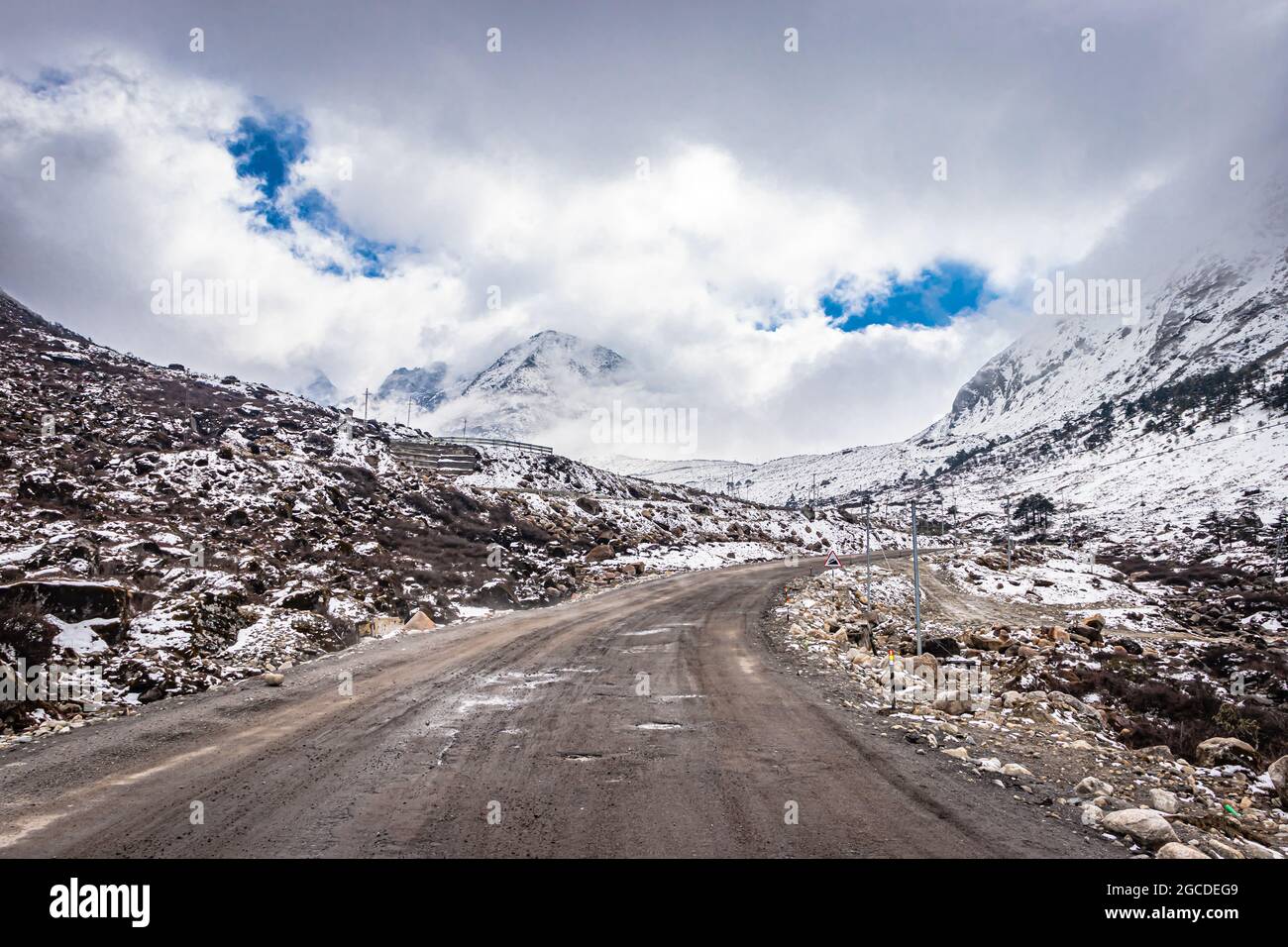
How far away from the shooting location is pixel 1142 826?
5164 millimetres

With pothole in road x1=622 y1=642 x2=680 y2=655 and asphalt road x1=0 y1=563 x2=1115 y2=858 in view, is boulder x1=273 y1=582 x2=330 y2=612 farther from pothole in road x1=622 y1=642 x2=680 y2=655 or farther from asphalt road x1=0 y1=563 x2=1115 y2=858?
pothole in road x1=622 y1=642 x2=680 y2=655

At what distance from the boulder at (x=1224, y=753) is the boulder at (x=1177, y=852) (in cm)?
617

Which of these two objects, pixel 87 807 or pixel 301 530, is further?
pixel 301 530

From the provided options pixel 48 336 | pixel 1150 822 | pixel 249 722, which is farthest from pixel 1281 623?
pixel 48 336

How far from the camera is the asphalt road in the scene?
495cm

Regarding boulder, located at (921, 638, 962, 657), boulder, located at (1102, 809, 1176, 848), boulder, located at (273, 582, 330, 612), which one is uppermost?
boulder, located at (273, 582, 330, 612)

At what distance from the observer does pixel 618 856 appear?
467cm

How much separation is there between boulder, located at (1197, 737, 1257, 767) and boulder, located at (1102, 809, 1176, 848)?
19.2ft

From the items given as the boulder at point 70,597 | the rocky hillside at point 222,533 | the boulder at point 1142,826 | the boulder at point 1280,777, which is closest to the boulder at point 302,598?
the rocky hillside at point 222,533

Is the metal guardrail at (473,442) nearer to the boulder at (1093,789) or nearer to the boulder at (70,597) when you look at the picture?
the boulder at (70,597)

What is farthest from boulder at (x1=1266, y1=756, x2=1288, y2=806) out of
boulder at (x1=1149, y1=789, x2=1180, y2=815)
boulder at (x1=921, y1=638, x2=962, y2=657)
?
boulder at (x1=921, y1=638, x2=962, y2=657)

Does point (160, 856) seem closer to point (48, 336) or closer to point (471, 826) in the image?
point (471, 826)
